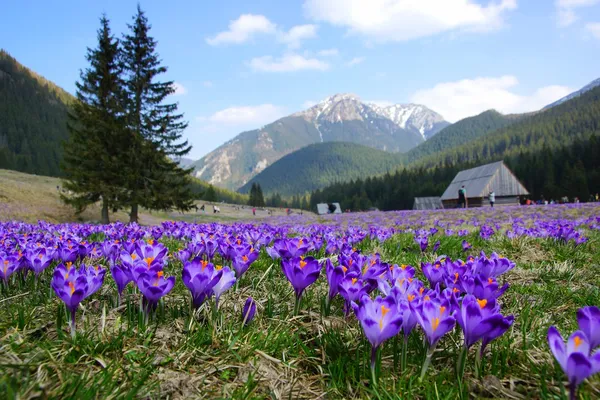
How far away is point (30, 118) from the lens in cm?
16362

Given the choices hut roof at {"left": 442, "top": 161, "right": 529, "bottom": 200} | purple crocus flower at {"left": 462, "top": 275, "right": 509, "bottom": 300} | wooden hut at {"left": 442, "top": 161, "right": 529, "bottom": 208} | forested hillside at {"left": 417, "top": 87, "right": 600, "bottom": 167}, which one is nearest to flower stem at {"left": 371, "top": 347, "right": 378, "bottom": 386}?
purple crocus flower at {"left": 462, "top": 275, "right": 509, "bottom": 300}

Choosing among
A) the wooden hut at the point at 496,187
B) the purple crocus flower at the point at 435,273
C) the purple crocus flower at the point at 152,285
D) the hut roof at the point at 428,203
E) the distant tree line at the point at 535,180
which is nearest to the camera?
the purple crocus flower at the point at 152,285

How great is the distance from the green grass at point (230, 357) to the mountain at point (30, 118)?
145 meters

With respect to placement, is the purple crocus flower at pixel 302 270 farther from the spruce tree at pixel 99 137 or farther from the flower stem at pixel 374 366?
the spruce tree at pixel 99 137

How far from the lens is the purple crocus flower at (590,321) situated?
1.35 meters

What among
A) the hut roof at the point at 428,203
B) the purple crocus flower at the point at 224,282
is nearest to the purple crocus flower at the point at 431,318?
the purple crocus flower at the point at 224,282

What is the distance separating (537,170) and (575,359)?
9918 cm

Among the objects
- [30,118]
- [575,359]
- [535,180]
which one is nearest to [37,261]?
[575,359]

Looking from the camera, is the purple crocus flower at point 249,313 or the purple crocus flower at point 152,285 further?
the purple crocus flower at point 249,313

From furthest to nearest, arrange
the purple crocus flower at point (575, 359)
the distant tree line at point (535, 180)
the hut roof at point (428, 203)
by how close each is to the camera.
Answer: the hut roof at point (428, 203) → the distant tree line at point (535, 180) → the purple crocus flower at point (575, 359)

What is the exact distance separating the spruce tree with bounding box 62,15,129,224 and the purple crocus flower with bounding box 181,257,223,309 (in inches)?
892

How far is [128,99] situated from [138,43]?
4.12m

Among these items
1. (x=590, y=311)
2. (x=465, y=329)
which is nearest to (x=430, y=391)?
(x=465, y=329)

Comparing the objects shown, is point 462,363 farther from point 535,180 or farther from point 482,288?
point 535,180
